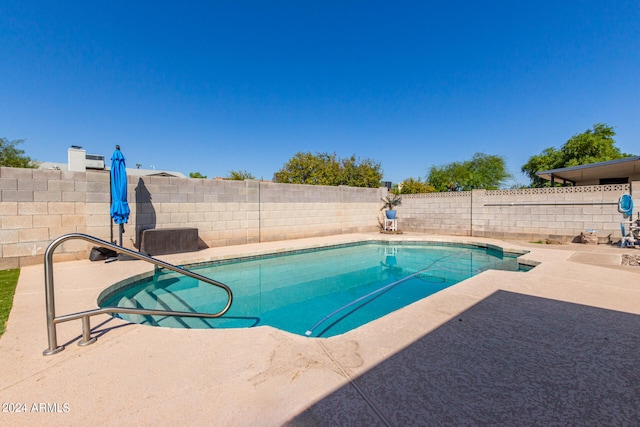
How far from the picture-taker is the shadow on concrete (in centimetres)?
132

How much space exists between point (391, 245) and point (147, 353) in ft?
27.7

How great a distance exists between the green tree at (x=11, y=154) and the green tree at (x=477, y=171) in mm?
34633

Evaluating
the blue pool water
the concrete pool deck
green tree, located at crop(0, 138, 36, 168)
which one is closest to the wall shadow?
the blue pool water

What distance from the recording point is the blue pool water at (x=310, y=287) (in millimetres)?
3533

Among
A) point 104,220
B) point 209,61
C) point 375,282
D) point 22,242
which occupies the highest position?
point 209,61

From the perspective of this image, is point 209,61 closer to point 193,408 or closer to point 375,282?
point 375,282

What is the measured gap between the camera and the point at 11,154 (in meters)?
18.8

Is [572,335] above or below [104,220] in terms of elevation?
below

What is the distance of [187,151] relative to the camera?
19969 millimetres

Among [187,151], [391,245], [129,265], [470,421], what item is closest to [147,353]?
[470,421]

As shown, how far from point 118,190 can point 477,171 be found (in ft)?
94.4

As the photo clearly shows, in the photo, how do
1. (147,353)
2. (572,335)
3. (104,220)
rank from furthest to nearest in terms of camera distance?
(104,220) < (572,335) < (147,353)

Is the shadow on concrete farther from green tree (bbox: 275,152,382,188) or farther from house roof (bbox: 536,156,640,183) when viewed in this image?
green tree (bbox: 275,152,382,188)

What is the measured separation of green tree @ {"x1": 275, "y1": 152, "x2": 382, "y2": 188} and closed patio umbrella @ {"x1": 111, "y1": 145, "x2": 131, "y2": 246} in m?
15.5
